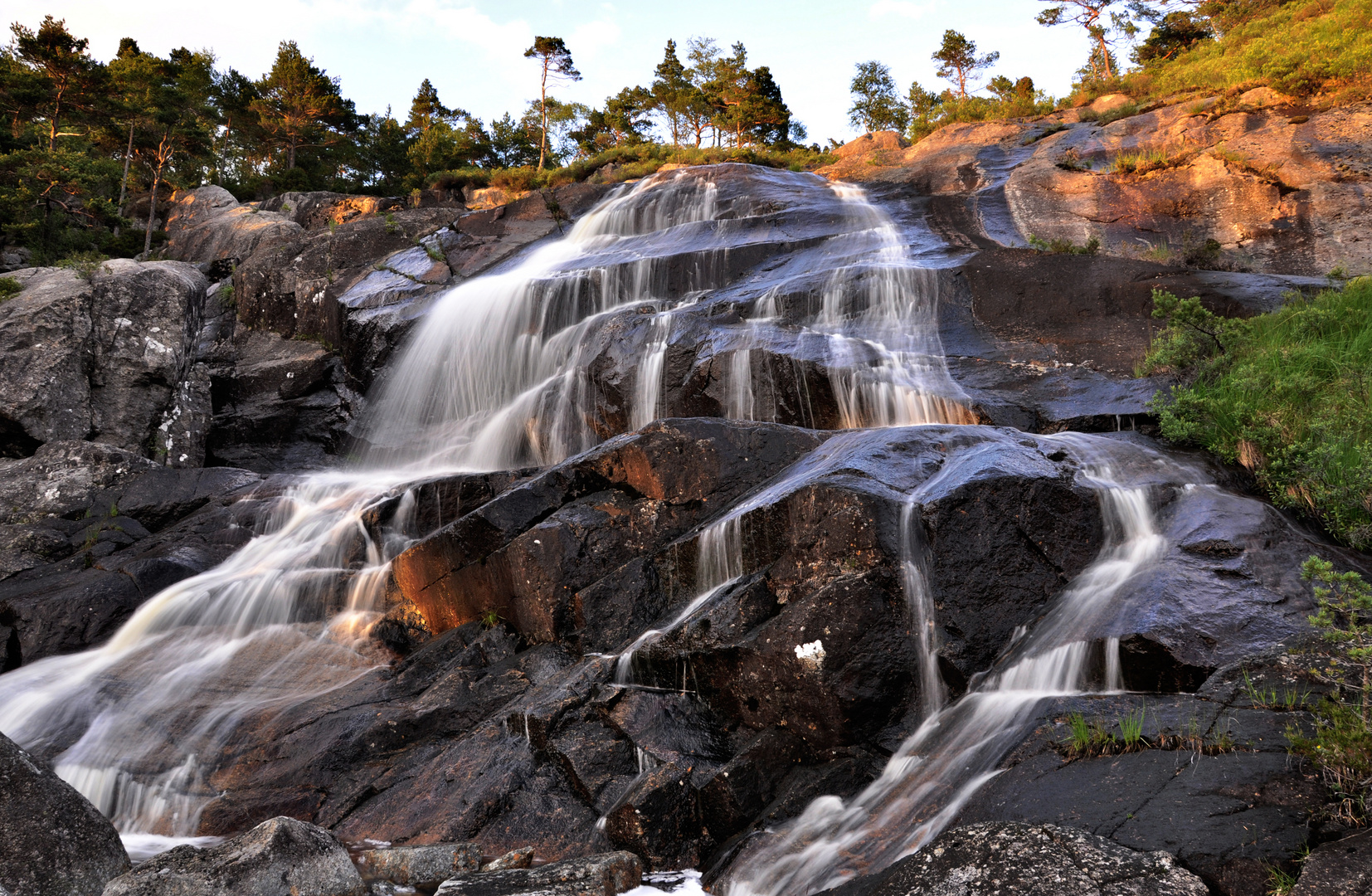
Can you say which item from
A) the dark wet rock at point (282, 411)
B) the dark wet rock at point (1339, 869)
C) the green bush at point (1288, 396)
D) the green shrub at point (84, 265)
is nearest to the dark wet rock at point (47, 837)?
the dark wet rock at point (1339, 869)

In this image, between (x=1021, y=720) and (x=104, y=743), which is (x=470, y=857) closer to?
(x=1021, y=720)

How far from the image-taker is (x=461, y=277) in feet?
67.5

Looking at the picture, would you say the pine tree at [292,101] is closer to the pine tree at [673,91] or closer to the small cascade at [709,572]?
the pine tree at [673,91]

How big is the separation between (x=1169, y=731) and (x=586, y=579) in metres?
5.14

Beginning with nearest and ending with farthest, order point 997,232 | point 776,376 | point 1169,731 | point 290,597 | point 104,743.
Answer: point 1169,731, point 104,743, point 290,597, point 776,376, point 997,232

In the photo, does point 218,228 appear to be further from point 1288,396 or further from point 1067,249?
point 1288,396

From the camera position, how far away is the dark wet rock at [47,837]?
5.13m

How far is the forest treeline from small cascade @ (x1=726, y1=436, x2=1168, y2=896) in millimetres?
17587

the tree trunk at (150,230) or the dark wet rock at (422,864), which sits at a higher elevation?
the tree trunk at (150,230)

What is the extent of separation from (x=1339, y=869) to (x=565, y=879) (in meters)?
3.79

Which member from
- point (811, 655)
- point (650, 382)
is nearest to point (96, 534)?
point (650, 382)

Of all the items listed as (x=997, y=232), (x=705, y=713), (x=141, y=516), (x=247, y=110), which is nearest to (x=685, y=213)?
(x=997, y=232)

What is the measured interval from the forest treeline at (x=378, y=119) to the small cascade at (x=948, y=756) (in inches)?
692

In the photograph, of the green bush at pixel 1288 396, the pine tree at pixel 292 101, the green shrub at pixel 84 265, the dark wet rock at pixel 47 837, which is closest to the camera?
the dark wet rock at pixel 47 837
